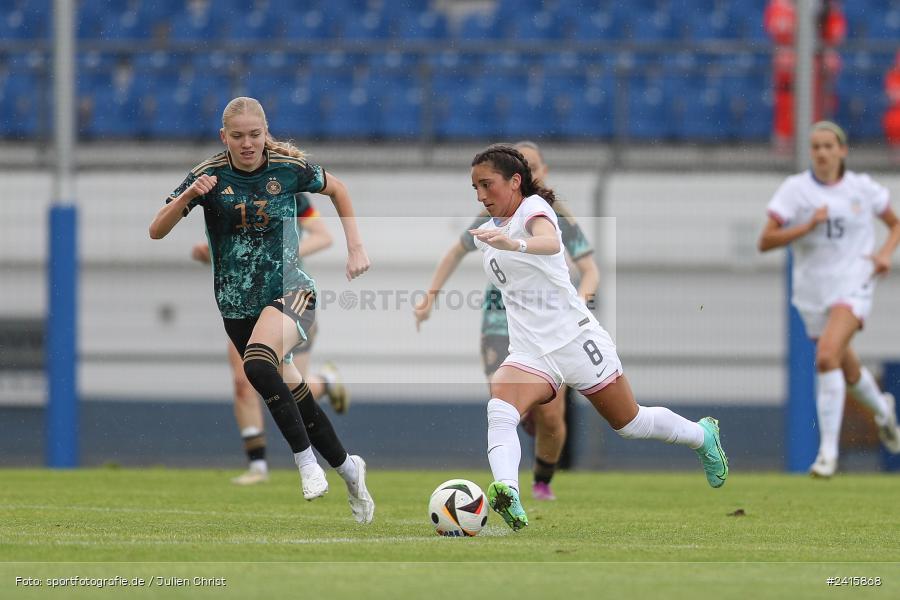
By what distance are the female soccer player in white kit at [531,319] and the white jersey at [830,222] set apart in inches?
162

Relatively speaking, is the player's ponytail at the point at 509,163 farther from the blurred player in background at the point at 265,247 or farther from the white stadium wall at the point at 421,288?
the white stadium wall at the point at 421,288

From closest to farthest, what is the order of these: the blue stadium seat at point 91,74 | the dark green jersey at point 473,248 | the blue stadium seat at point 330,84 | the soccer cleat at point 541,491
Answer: the dark green jersey at point 473,248 → the soccer cleat at point 541,491 → the blue stadium seat at point 91,74 → the blue stadium seat at point 330,84

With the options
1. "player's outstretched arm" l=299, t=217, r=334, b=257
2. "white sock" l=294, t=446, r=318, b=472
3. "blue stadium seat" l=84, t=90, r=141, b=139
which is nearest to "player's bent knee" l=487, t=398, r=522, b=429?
"white sock" l=294, t=446, r=318, b=472

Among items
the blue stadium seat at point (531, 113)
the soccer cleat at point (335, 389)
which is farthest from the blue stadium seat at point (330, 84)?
the soccer cleat at point (335, 389)

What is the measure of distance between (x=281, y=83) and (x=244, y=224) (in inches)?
310

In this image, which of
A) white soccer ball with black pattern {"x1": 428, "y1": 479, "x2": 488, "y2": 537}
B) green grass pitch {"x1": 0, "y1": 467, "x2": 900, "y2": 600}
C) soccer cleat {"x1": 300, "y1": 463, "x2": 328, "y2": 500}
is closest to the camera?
green grass pitch {"x1": 0, "y1": 467, "x2": 900, "y2": 600}

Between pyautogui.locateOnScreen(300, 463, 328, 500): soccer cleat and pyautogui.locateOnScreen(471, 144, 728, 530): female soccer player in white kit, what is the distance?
2.30 feet

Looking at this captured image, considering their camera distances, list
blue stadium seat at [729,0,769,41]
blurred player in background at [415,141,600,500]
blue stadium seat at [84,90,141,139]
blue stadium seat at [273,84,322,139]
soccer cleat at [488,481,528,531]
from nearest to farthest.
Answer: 1. soccer cleat at [488,481,528,531]
2. blurred player in background at [415,141,600,500]
3. blue stadium seat at [273,84,322,139]
4. blue stadium seat at [84,90,141,139]
5. blue stadium seat at [729,0,769,41]

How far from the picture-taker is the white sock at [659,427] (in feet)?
21.4

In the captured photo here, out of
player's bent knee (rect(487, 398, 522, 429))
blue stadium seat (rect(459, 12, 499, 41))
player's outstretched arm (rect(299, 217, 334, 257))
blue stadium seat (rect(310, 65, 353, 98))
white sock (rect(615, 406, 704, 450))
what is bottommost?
white sock (rect(615, 406, 704, 450))

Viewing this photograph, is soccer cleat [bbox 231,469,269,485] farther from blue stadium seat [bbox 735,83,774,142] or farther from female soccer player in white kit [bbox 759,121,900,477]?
blue stadium seat [bbox 735,83,774,142]

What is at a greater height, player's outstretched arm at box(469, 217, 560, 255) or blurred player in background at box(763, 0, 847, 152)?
blurred player in background at box(763, 0, 847, 152)

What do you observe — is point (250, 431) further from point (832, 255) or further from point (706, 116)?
point (706, 116)

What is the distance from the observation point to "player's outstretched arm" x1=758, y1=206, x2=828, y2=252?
9.85 m
